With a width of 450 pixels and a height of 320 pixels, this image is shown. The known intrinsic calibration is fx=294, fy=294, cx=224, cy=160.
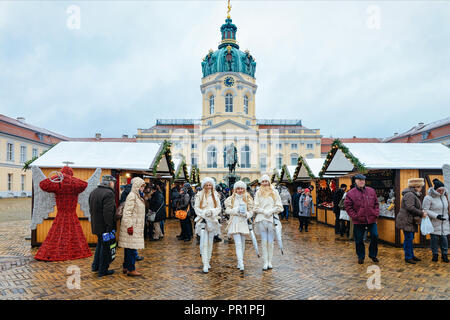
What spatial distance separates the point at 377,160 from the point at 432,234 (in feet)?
8.32

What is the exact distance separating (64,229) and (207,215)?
3.33 metres

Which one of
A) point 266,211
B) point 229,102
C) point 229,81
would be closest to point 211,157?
point 229,102

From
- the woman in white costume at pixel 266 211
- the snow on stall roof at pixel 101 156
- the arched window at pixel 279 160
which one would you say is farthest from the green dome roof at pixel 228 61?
the woman in white costume at pixel 266 211

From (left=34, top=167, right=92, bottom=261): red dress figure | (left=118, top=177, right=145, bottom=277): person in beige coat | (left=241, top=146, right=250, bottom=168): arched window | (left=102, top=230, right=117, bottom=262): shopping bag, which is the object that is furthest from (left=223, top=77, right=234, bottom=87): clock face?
(left=102, top=230, right=117, bottom=262): shopping bag

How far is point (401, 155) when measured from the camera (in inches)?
338

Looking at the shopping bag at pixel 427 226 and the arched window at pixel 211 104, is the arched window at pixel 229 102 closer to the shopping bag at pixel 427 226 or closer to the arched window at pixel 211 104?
the arched window at pixel 211 104

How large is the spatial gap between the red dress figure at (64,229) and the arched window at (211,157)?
3883cm

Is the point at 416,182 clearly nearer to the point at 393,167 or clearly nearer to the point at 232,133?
the point at 393,167

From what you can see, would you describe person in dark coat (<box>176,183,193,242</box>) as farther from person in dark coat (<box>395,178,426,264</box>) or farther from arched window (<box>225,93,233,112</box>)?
arched window (<box>225,93,233,112</box>)

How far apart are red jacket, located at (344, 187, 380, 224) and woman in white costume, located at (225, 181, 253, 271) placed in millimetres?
2254

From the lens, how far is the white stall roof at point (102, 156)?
788 centimetres

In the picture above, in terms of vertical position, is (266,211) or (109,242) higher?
(266,211)

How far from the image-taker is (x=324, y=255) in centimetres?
702
